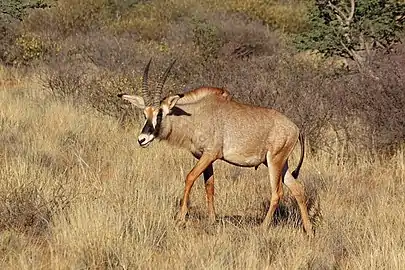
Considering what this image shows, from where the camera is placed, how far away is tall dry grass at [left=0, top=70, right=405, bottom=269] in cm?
602

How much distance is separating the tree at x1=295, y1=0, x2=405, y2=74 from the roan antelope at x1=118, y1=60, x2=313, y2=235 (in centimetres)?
716

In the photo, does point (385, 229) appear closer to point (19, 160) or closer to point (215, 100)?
point (215, 100)

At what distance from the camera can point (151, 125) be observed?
23.7 ft

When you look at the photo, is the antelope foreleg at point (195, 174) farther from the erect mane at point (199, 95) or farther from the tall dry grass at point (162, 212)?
the erect mane at point (199, 95)

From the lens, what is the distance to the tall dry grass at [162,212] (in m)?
6.02

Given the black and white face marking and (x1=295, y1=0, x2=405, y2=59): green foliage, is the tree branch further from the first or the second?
the black and white face marking

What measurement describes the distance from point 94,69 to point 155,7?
51.3ft

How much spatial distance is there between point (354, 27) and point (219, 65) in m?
3.09

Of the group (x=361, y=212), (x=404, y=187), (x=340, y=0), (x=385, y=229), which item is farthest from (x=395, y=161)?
(x=340, y=0)

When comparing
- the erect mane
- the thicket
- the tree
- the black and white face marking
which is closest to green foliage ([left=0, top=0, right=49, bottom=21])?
the thicket

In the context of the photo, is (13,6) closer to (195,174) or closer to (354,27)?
(354,27)

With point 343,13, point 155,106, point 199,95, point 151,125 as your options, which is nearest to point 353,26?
point 343,13

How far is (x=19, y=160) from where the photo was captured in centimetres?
834

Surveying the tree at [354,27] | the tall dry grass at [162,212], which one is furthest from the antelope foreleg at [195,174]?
the tree at [354,27]
